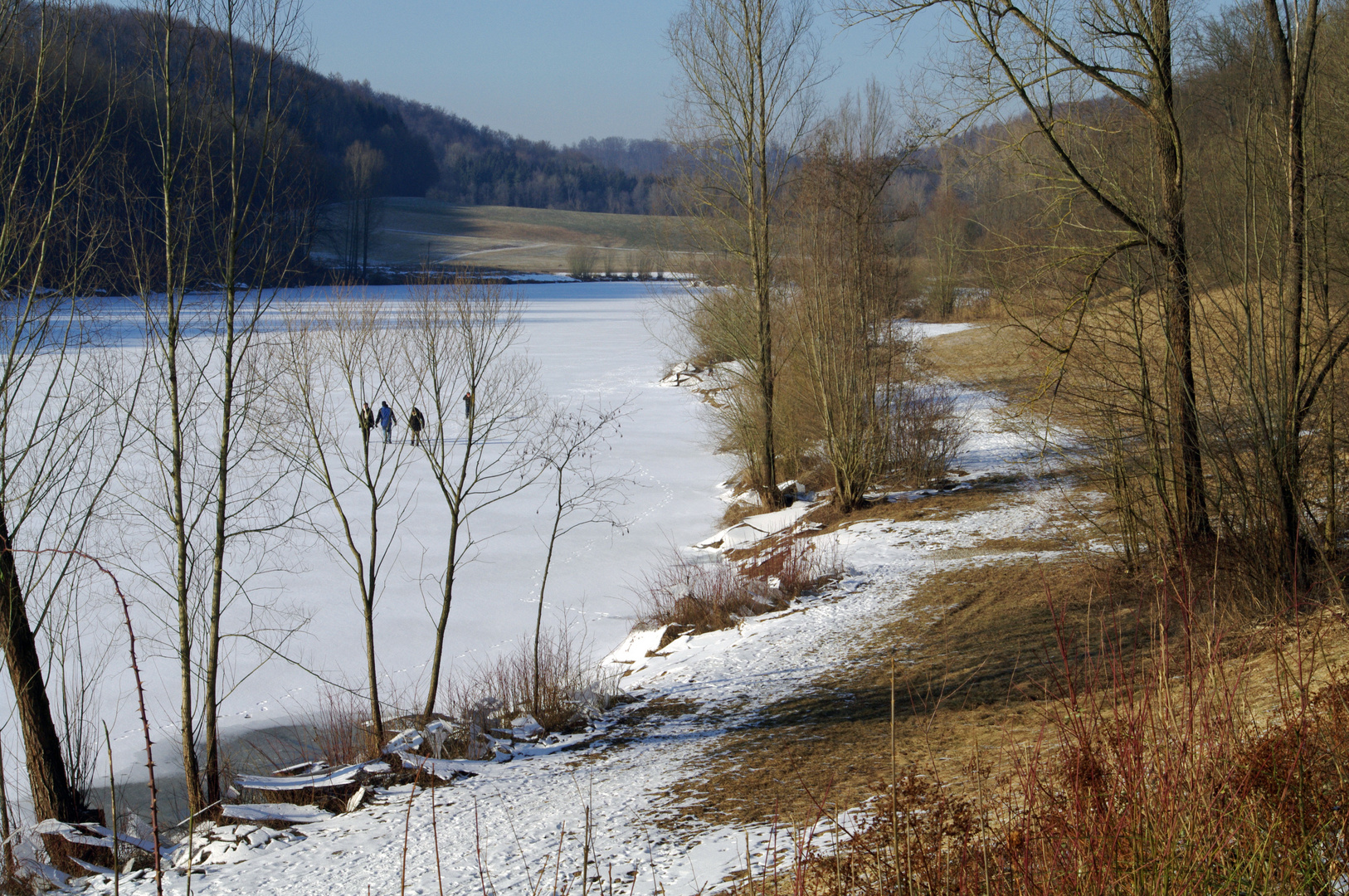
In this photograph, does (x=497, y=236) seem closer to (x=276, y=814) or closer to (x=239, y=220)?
(x=239, y=220)

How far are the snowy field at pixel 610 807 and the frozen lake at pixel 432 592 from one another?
2635mm

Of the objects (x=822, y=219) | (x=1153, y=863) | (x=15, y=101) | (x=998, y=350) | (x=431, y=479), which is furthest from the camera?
(x=998, y=350)

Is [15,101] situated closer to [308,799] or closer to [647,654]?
[308,799]

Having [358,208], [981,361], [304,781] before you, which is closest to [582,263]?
[358,208]

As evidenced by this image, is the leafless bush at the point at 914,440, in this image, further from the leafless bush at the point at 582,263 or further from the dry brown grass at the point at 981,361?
the leafless bush at the point at 582,263

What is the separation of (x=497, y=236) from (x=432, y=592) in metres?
111

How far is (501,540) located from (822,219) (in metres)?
8.59

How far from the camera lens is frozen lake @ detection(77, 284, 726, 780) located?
11.1m

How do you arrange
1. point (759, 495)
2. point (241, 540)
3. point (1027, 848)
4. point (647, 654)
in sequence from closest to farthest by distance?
point (1027, 848) < point (647, 654) < point (241, 540) < point (759, 495)

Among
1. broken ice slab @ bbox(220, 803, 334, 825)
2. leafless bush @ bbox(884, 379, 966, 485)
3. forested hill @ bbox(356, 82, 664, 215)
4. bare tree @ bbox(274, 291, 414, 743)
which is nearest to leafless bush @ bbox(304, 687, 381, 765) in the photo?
bare tree @ bbox(274, 291, 414, 743)

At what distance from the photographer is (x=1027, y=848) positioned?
8.46 ft

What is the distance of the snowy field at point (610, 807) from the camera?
4785 mm

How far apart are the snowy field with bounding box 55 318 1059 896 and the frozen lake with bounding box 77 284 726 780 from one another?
2.64 meters

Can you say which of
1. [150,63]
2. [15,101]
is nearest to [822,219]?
[150,63]
